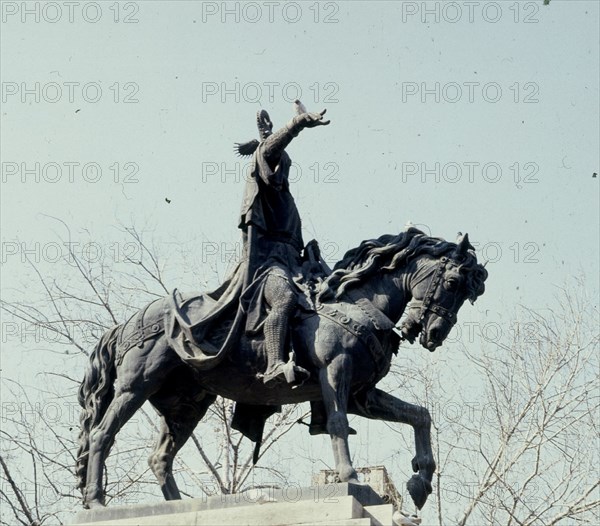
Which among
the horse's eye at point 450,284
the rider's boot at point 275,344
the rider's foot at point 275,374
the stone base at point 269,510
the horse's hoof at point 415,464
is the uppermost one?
the horse's eye at point 450,284

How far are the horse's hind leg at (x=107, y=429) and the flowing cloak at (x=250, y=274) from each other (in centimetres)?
57

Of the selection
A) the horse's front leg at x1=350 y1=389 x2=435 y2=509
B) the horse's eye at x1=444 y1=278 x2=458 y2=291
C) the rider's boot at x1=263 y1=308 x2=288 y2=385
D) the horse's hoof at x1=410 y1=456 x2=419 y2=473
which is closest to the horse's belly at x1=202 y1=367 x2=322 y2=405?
the rider's boot at x1=263 y1=308 x2=288 y2=385

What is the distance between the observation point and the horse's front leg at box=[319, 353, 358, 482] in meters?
10.9

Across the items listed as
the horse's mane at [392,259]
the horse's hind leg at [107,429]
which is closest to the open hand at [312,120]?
the horse's mane at [392,259]

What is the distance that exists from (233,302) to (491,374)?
8091 mm

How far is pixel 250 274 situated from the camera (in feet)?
38.4

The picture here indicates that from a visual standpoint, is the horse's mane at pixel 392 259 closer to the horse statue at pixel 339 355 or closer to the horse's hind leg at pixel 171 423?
the horse statue at pixel 339 355

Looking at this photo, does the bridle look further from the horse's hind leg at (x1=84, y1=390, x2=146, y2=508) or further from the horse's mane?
the horse's hind leg at (x1=84, y1=390, x2=146, y2=508)

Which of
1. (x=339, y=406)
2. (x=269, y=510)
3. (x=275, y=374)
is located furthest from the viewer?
(x=275, y=374)

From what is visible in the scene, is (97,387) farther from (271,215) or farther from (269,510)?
(269,510)

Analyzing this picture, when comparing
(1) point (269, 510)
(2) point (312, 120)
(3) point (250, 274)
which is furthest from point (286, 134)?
(1) point (269, 510)

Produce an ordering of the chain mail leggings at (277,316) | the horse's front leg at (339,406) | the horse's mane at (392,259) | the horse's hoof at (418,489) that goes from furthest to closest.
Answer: the horse's mane at (392,259) → the chain mail leggings at (277,316) → the horse's hoof at (418,489) → the horse's front leg at (339,406)

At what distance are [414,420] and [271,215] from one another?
6.88ft

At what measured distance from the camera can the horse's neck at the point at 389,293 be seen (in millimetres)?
11531
